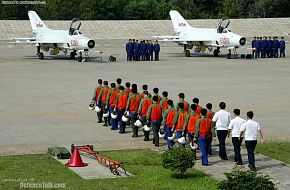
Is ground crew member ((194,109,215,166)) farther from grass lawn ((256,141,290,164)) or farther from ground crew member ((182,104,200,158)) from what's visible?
grass lawn ((256,141,290,164))

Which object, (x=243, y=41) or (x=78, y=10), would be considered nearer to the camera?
(x=243, y=41)

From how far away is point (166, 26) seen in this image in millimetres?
75688

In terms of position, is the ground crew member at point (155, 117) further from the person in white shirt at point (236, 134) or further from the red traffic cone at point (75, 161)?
the red traffic cone at point (75, 161)

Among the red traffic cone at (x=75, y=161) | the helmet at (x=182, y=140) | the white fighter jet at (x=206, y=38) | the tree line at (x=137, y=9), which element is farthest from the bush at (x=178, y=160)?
the tree line at (x=137, y=9)

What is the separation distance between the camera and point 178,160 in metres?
14.8

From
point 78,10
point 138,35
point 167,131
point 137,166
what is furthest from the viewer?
point 78,10

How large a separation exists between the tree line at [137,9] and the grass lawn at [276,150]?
69855mm

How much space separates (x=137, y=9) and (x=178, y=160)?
245 feet

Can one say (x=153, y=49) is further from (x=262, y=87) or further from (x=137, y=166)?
(x=137, y=166)

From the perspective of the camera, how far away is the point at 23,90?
29.8 m

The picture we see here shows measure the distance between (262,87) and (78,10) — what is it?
65.0m

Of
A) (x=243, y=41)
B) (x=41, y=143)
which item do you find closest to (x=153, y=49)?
(x=243, y=41)

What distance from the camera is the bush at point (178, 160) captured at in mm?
14766

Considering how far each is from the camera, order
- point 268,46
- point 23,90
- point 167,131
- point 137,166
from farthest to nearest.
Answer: point 268,46 < point 23,90 < point 167,131 < point 137,166
